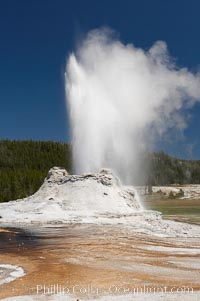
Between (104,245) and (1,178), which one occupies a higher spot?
(1,178)

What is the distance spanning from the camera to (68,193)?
5038 cm

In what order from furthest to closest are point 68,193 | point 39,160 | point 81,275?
point 39,160
point 68,193
point 81,275

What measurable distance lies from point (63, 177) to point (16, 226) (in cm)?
1338

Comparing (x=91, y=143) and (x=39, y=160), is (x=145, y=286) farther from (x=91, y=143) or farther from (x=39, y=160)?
(x=39, y=160)

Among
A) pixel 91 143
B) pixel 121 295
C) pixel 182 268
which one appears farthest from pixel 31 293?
pixel 91 143

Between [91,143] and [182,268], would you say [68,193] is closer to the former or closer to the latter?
[91,143]

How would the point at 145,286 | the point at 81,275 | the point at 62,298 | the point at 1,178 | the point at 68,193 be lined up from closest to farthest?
the point at 62,298 < the point at 145,286 < the point at 81,275 < the point at 68,193 < the point at 1,178

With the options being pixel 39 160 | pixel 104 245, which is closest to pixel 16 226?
pixel 104 245

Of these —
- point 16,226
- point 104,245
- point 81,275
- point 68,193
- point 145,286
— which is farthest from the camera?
point 68,193

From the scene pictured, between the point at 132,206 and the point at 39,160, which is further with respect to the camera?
the point at 39,160

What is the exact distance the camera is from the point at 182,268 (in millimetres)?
20750

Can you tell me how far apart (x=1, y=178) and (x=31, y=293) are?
259 feet

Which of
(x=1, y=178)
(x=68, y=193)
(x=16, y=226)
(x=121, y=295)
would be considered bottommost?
(x=121, y=295)

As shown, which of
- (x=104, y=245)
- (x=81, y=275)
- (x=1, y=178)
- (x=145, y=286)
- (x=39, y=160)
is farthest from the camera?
(x=39, y=160)
